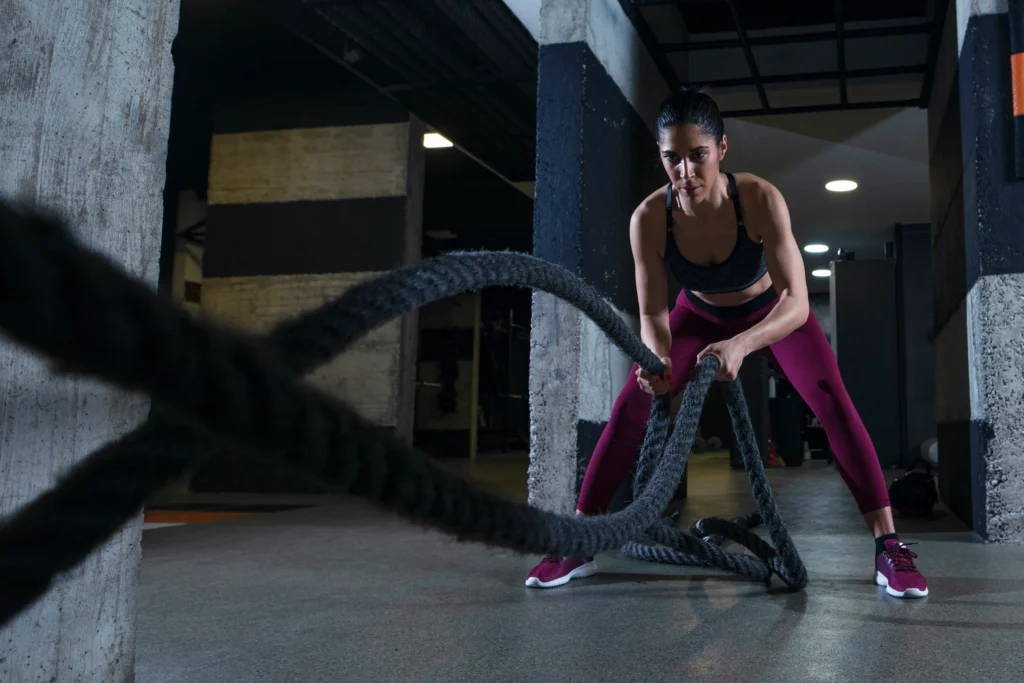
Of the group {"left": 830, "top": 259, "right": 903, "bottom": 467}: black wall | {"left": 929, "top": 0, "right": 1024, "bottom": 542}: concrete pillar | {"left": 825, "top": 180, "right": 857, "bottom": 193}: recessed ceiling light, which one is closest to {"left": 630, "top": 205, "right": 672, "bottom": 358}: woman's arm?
{"left": 929, "top": 0, "right": 1024, "bottom": 542}: concrete pillar

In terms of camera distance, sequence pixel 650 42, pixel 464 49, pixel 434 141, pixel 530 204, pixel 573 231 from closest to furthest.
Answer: pixel 573 231 → pixel 650 42 → pixel 464 49 → pixel 434 141 → pixel 530 204

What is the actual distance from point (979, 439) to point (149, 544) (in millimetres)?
3018

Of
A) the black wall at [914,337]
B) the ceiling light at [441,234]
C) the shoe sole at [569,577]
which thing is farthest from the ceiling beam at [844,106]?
the ceiling light at [441,234]

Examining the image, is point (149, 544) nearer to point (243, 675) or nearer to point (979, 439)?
point (243, 675)

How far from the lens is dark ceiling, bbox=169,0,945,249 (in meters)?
4.27

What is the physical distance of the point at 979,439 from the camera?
→ 3.06 metres

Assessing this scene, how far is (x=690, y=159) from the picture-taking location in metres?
2.11

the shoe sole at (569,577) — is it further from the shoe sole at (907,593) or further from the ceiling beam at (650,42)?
the ceiling beam at (650,42)

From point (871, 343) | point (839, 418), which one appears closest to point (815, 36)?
point (839, 418)

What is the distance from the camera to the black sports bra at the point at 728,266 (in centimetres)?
218

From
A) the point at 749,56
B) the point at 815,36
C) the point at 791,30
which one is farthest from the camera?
the point at 791,30

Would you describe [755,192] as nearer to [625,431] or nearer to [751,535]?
[625,431]

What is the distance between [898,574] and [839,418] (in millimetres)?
403

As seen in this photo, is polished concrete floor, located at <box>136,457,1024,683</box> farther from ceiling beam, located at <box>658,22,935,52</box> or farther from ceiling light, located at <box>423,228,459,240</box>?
ceiling light, located at <box>423,228,459,240</box>
